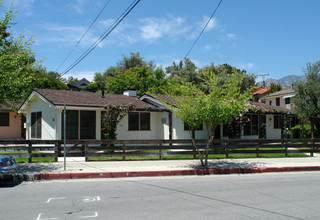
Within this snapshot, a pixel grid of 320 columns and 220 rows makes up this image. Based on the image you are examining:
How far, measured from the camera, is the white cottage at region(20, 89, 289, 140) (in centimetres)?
1697

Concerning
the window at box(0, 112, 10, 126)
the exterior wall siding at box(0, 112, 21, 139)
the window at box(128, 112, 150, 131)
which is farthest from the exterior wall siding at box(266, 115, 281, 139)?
the window at box(0, 112, 10, 126)

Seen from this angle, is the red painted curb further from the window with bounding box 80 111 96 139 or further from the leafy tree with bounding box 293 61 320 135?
the leafy tree with bounding box 293 61 320 135

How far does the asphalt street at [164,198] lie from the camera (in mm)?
6121

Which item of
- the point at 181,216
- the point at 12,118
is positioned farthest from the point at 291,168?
the point at 12,118

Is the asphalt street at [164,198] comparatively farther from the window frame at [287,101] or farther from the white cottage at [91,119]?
the window frame at [287,101]

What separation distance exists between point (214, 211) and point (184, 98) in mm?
6178

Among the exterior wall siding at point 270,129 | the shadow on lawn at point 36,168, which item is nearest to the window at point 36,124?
the shadow on lawn at point 36,168

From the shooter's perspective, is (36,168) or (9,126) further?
(9,126)

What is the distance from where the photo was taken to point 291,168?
12.7m

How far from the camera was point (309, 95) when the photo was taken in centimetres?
2402

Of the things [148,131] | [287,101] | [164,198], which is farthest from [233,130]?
[287,101]

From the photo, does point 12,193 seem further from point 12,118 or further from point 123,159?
point 12,118

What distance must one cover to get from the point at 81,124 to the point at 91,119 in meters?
0.68

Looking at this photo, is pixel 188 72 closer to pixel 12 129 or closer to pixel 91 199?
pixel 12 129
